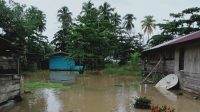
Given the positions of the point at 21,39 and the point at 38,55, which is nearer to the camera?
the point at 21,39

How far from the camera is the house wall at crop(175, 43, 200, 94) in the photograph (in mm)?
14422

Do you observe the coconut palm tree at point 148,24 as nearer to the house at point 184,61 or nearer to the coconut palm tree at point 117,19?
the coconut palm tree at point 117,19

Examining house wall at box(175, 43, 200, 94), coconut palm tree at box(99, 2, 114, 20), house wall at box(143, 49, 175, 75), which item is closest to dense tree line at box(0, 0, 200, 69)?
coconut palm tree at box(99, 2, 114, 20)

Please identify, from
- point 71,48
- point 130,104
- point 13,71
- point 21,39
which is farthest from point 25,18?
point 130,104

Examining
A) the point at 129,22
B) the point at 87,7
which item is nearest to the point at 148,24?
the point at 129,22

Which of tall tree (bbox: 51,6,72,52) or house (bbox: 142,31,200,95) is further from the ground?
tall tree (bbox: 51,6,72,52)

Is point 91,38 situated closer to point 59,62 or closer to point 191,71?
point 59,62

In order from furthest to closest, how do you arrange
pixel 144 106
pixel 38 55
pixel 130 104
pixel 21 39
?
pixel 38 55 < pixel 21 39 < pixel 130 104 < pixel 144 106

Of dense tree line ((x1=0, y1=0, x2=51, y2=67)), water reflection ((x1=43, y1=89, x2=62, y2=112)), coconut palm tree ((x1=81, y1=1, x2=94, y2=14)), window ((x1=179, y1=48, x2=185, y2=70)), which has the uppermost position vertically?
coconut palm tree ((x1=81, y1=1, x2=94, y2=14))

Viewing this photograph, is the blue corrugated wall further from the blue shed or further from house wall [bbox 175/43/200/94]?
house wall [bbox 175/43/200/94]

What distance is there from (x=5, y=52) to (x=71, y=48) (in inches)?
1008

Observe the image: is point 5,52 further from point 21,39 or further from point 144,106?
point 21,39

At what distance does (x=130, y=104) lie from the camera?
40.1 feet

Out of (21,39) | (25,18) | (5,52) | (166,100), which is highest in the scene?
(25,18)
